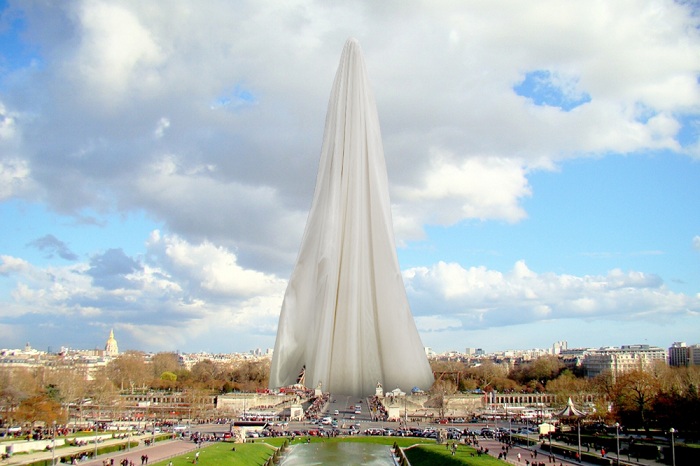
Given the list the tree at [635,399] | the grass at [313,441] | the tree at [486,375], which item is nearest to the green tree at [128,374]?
the tree at [486,375]

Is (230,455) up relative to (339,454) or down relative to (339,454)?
up

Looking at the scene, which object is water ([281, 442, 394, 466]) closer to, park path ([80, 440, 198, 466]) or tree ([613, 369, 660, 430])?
park path ([80, 440, 198, 466])

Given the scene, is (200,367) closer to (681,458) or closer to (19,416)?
(19,416)

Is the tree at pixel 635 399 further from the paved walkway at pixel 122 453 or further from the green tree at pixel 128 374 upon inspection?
the green tree at pixel 128 374

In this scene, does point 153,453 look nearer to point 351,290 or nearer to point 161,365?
point 351,290

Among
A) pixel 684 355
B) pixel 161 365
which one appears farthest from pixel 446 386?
pixel 684 355
